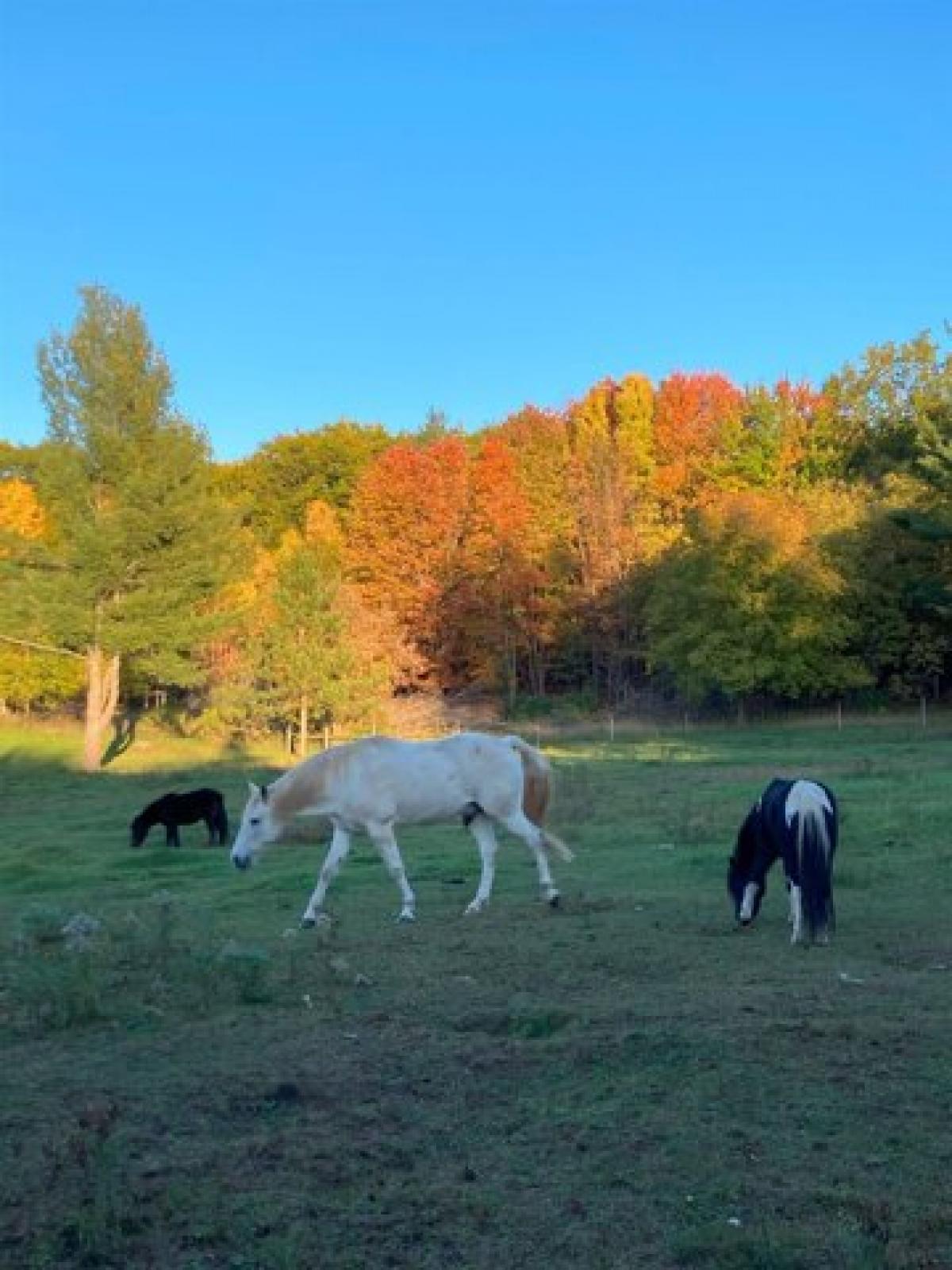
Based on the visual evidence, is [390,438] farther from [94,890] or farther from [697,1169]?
[697,1169]

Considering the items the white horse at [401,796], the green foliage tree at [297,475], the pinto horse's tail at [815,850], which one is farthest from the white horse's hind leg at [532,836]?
the green foliage tree at [297,475]

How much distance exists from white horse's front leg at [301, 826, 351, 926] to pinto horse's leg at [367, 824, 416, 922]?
27 centimetres

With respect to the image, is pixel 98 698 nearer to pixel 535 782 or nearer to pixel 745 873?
pixel 535 782

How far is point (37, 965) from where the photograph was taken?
25.4 ft

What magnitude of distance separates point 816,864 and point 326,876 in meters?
4.15

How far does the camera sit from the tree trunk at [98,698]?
4000 cm

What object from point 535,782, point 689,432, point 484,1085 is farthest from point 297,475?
point 484,1085

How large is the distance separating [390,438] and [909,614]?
33.8m

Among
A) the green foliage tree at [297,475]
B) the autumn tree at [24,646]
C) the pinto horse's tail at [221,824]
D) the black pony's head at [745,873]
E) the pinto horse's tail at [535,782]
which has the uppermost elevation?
the green foliage tree at [297,475]

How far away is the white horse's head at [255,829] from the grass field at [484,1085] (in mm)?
568

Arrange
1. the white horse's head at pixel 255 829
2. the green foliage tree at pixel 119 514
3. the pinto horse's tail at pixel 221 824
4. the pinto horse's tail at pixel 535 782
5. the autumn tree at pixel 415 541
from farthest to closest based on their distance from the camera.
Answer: the autumn tree at pixel 415 541, the green foliage tree at pixel 119 514, the pinto horse's tail at pixel 221 824, the pinto horse's tail at pixel 535 782, the white horse's head at pixel 255 829

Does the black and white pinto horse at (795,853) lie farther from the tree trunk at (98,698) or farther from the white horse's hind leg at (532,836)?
the tree trunk at (98,698)

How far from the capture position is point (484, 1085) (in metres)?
5.50

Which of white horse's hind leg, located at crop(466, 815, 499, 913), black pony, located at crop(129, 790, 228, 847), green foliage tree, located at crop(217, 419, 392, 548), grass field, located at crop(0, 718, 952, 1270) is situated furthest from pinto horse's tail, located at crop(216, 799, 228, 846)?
green foliage tree, located at crop(217, 419, 392, 548)
